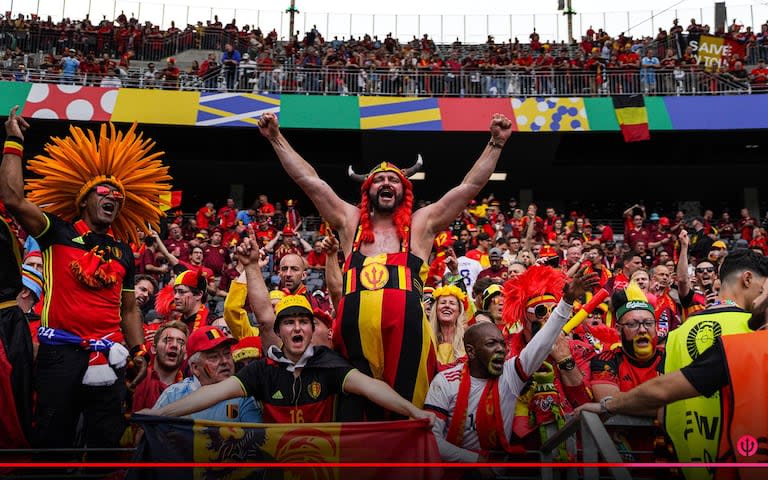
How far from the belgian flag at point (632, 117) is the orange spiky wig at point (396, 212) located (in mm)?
15002

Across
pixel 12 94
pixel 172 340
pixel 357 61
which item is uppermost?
pixel 357 61

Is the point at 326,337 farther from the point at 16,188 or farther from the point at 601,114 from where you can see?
the point at 601,114

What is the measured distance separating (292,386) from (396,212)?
1.17 meters

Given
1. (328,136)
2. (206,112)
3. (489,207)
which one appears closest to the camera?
(489,207)

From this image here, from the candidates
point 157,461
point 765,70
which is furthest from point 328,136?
point 157,461

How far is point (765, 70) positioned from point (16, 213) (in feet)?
66.1

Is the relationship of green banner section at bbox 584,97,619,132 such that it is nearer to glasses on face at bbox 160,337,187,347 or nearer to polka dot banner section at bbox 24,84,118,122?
polka dot banner section at bbox 24,84,118,122

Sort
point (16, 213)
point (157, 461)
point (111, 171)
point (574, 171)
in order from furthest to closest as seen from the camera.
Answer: point (574, 171)
point (111, 171)
point (16, 213)
point (157, 461)

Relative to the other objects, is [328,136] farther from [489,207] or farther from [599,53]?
[599,53]

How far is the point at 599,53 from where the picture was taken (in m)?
21.0

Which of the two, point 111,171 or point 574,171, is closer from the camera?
point 111,171

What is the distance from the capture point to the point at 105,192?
4113 millimetres

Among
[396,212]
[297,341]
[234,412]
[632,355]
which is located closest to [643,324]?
[632,355]

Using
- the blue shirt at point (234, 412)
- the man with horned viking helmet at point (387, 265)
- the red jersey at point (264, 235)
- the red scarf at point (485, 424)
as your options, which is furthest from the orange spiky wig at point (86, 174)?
the red jersey at point (264, 235)
